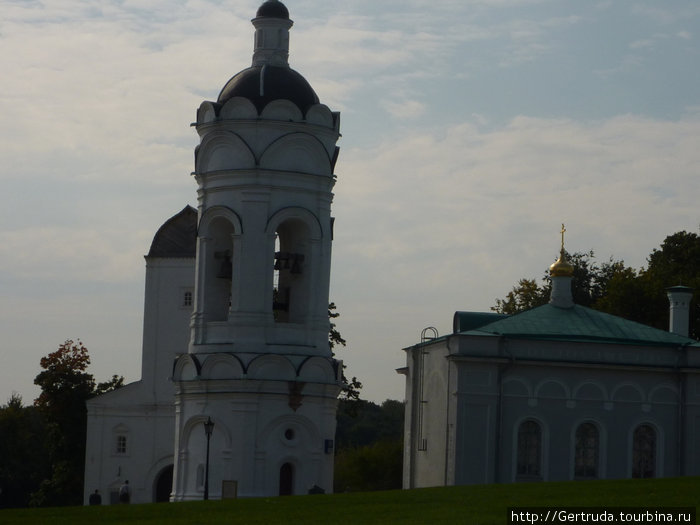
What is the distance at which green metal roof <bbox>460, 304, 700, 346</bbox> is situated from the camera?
43.5m

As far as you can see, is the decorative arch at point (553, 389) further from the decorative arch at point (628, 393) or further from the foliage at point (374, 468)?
the foliage at point (374, 468)

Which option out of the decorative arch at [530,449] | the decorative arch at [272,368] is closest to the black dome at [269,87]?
the decorative arch at [272,368]

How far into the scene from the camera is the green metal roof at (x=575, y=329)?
43.5 meters

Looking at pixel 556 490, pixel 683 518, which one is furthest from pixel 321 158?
pixel 683 518

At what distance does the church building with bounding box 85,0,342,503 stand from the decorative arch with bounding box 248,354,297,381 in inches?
1.5

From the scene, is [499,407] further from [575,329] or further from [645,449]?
[645,449]

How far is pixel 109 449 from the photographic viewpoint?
54000mm

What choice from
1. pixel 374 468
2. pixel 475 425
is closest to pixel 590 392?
pixel 475 425

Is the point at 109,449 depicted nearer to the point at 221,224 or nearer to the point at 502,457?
the point at 221,224

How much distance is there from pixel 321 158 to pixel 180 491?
971 centimetres

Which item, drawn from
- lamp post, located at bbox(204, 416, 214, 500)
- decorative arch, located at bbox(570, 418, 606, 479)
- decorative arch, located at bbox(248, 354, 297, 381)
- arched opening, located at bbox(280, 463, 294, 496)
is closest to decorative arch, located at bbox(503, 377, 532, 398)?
decorative arch, located at bbox(570, 418, 606, 479)

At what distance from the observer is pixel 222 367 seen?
43000mm

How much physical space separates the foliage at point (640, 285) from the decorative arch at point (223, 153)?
67.4ft

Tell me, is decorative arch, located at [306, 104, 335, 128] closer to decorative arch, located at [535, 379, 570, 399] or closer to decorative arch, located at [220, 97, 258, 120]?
decorative arch, located at [220, 97, 258, 120]
